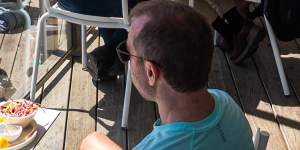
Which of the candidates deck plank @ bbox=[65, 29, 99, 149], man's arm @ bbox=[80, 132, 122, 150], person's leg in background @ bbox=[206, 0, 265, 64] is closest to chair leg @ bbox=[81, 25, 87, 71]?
deck plank @ bbox=[65, 29, 99, 149]

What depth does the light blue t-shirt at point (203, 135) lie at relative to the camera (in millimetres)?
1176

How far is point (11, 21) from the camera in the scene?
8.50 ft

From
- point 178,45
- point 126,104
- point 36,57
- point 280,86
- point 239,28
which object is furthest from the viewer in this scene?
point 239,28

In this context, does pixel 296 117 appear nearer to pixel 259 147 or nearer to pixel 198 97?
pixel 259 147

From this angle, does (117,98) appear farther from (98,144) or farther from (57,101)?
(98,144)

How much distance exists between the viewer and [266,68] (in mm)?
3086

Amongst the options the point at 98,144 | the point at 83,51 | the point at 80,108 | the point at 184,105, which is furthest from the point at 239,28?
the point at 184,105

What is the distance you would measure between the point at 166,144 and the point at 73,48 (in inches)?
78.2

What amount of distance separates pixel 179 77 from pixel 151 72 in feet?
0.22

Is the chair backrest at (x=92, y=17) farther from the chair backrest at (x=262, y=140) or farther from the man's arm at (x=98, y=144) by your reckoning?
the chair backrest at (x=262, y=140)

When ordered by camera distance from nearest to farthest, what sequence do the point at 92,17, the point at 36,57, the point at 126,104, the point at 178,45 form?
the point at 178,45, the point at 92,17, the point at 126,104, the point at 36,57

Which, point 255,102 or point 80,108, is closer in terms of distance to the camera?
point 80,108

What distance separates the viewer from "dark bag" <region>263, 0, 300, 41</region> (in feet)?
8.61

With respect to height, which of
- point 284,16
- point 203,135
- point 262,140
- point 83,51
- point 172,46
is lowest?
point 83,51
